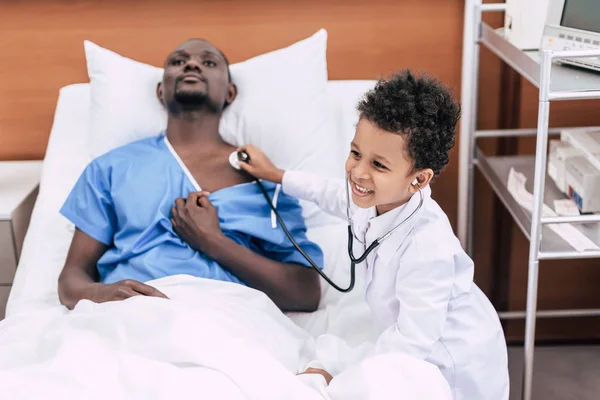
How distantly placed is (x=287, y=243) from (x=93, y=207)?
0.50m

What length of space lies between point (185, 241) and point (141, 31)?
0.86 m

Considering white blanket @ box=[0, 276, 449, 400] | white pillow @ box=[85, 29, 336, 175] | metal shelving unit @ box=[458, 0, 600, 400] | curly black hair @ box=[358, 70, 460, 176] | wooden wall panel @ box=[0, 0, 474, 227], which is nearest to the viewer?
white blanket @ box=[0, 276, 449, 400]

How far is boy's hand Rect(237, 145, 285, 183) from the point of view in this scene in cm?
189

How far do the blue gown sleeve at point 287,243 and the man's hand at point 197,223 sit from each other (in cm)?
13

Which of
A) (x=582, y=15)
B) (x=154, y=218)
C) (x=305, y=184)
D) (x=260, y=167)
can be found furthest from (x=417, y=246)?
(x=582, y=15)

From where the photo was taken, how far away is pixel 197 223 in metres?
1.80

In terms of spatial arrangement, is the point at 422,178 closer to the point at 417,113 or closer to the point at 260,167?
the point at 417,113

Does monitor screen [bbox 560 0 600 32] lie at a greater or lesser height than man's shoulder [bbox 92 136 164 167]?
greater

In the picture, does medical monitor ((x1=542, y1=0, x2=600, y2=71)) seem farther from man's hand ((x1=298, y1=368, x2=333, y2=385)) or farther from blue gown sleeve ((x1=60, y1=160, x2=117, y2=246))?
blue gown sleeve ((x1=60, y1=160, x2=117, y2=246))

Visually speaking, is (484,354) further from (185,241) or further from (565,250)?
(185,241)

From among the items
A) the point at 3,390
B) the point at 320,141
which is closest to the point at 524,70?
the point at 320,141

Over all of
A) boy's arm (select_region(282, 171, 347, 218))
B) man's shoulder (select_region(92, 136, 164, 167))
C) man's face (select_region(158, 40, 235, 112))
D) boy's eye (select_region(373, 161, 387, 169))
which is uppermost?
man's face (select_region(158, 40, 235, 112))

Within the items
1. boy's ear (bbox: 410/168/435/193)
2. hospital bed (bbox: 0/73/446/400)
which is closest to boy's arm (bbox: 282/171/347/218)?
hospital bed (bbox: 0/73/446/400)

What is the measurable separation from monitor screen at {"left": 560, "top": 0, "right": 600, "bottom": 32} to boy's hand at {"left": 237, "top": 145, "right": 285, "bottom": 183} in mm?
817
